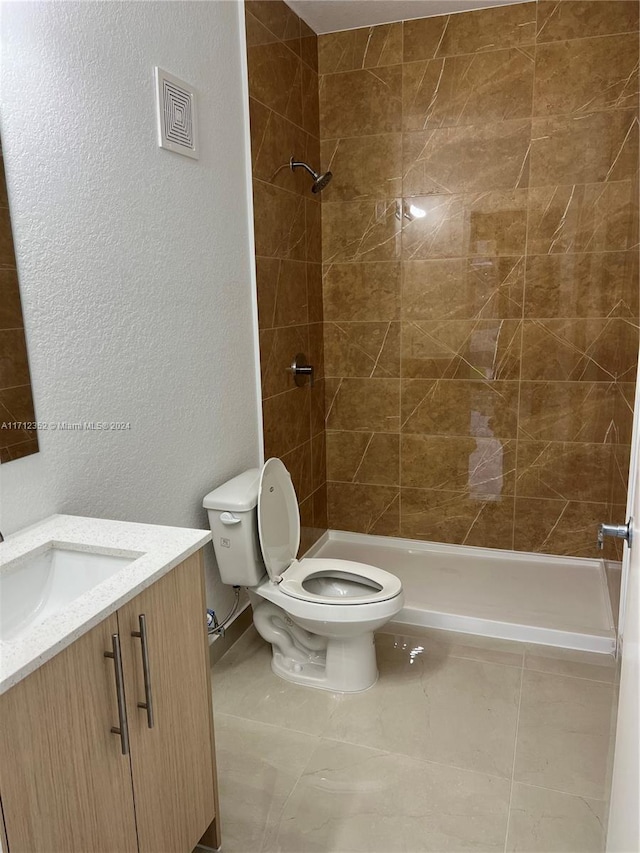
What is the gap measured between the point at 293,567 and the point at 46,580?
1.15 metres

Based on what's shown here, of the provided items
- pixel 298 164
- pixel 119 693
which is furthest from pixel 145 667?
pixel 298 164

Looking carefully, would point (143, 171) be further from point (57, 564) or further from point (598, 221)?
point (598, 221)

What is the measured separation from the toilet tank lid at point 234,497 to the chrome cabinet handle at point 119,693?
41.5 inches

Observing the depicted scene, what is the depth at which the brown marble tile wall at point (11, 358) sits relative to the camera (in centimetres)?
150

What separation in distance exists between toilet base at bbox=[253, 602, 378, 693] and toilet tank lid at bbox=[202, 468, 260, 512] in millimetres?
452

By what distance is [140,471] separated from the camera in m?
2.03

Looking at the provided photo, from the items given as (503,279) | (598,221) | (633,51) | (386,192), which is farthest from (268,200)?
(633,51)

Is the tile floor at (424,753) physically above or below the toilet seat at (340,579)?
below

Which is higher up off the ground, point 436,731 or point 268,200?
point 268,200

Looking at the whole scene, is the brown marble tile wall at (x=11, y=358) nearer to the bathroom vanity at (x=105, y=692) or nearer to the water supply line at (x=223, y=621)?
the bathroom vanity at (x=105, y=692)

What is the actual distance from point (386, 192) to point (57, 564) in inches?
100

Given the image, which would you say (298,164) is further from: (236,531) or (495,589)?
(495,589)

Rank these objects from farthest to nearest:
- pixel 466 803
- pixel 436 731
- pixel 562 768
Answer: pixel 436 731 < pixel 562 768 < pixel 466 803

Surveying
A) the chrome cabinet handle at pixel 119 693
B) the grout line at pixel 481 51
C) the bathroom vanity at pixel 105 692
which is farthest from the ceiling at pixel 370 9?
the chrome cabinet handle at pixel 119 693
